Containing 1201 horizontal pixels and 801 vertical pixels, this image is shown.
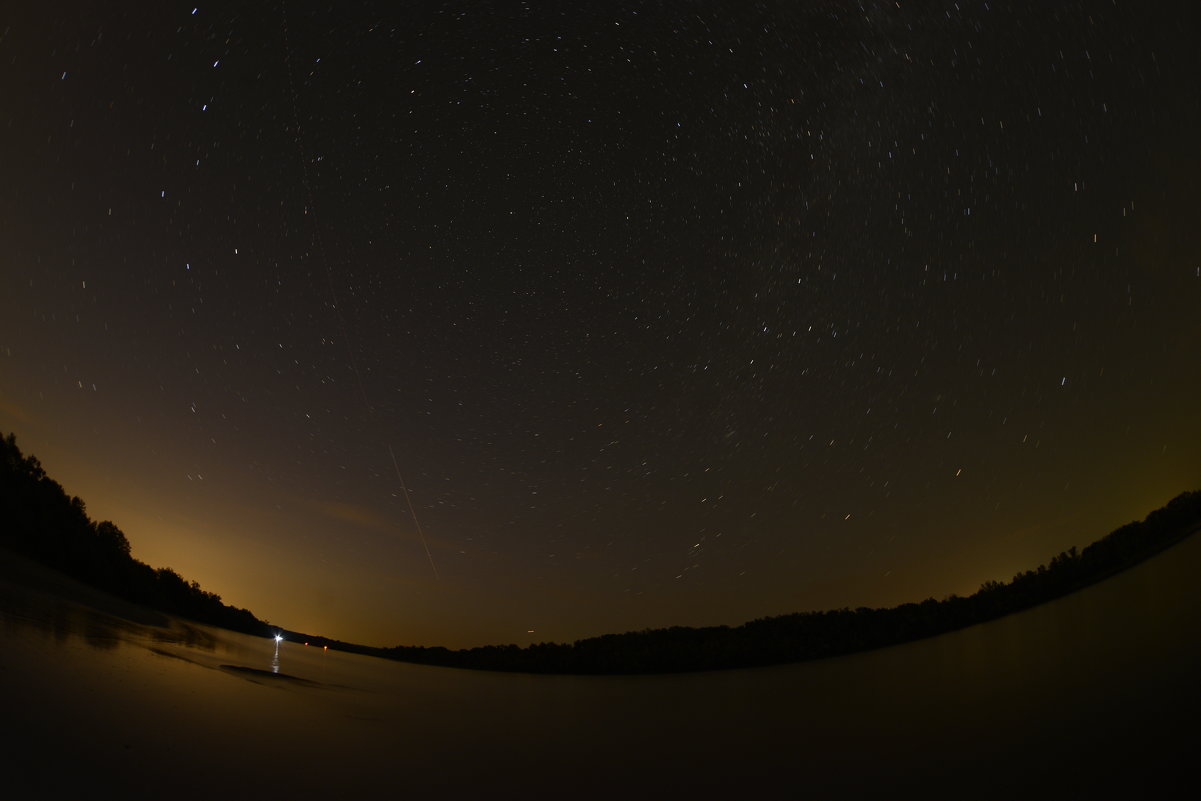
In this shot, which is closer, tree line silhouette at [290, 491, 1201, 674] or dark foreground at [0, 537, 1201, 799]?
dark foreground at [0, 537, 1201, 799]

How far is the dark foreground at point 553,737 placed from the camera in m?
3.59

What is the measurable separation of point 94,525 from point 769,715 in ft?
165

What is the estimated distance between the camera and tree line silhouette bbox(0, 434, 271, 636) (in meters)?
32.2

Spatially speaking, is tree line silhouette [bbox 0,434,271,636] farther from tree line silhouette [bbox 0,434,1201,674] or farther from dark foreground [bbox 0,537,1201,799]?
dark foreground [bbox 0,537,1201,799]

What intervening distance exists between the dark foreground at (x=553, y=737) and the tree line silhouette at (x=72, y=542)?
96.0 feet

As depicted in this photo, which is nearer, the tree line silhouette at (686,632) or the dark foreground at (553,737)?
the dark foreground at (553,737)

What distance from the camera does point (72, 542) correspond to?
112 ft

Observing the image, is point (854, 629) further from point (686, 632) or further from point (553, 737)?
point (553, 737)

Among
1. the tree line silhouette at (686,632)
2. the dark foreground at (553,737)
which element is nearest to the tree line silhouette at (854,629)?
the tree line silhouette at (686,632)

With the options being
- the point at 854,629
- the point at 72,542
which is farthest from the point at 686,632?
the point at 72,542

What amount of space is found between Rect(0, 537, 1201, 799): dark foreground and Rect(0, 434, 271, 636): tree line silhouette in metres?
29.3

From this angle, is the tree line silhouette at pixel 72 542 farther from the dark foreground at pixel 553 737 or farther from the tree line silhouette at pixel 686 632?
the dark foreground at pixel 553 737

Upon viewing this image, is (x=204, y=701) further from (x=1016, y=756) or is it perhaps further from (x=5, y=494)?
(x=5, y=494)

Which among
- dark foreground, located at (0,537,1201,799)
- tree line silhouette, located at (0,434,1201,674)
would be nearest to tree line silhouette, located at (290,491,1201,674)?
tree line silhouette, located at (0,434,1201,674)
